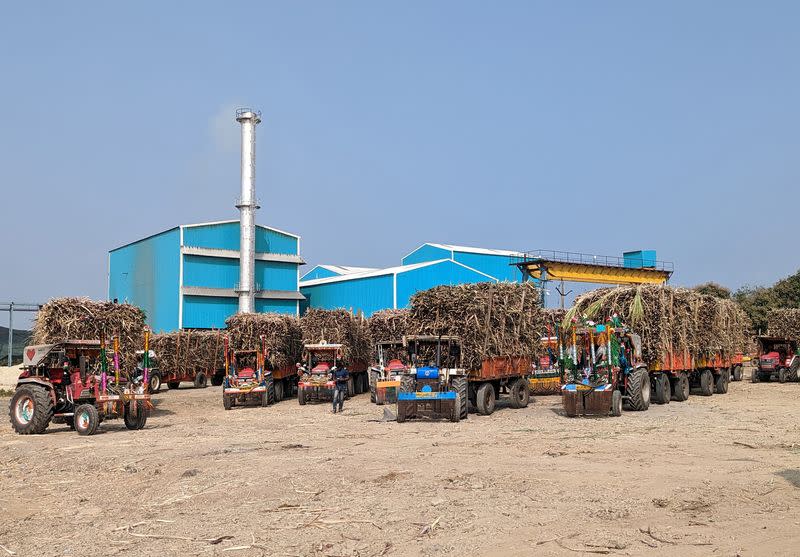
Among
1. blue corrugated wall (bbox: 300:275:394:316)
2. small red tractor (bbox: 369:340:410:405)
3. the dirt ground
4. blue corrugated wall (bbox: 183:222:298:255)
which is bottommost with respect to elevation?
the dirt ground

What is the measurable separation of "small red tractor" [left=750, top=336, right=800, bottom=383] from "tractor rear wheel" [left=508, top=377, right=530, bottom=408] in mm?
17418

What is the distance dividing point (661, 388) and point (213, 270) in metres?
36.1

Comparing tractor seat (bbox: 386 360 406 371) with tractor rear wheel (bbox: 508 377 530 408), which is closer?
tractor rear wheel (bbox: 508 377 530 408)

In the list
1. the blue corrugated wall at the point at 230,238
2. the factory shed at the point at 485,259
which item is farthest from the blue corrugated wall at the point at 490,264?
the blue corrugated wall at the point at 230,238

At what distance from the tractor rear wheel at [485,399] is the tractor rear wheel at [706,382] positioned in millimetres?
9218

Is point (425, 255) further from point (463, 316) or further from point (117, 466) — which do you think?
point (117, 466)

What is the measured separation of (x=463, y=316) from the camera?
20.3 m

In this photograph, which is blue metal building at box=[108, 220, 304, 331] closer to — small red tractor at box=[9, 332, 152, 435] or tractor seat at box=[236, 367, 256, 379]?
tractor seat at box=[236, 367, 256, 379]

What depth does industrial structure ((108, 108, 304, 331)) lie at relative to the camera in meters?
50.6

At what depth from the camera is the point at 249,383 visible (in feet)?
82.8

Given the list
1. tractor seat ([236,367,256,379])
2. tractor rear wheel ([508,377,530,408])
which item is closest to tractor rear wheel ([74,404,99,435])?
tractor seat ([236,367,256,379])

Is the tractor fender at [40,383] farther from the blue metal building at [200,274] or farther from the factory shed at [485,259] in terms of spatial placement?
the factory shed at [485,259]

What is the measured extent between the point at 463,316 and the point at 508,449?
7470mm

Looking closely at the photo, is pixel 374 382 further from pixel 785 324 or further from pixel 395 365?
pixel 785 324
